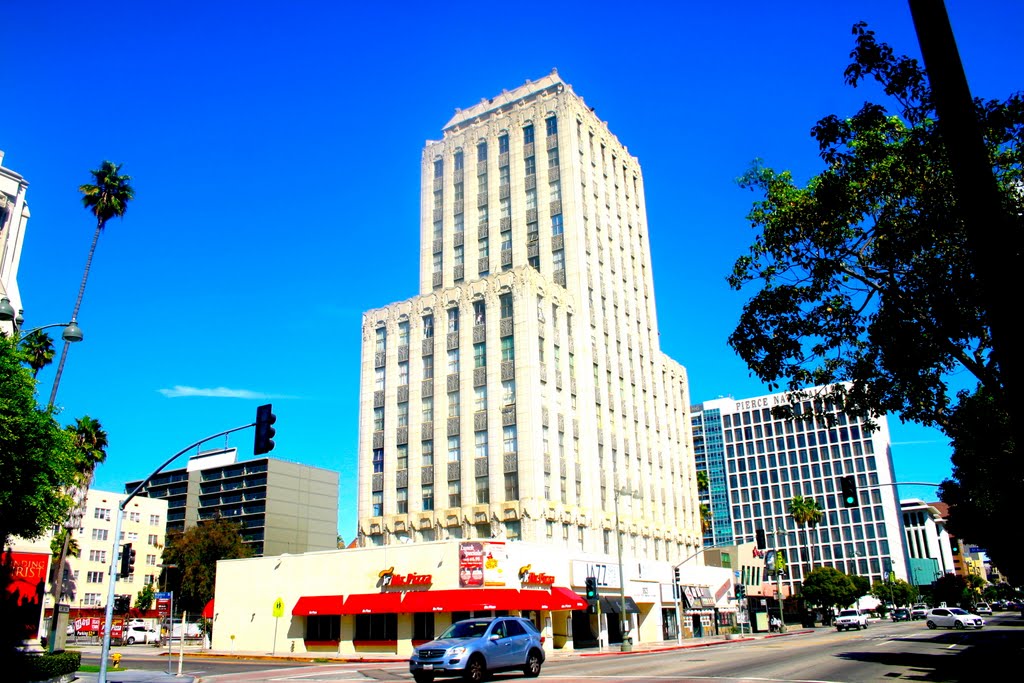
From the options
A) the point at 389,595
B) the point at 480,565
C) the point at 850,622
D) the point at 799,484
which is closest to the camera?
the point at 480,565

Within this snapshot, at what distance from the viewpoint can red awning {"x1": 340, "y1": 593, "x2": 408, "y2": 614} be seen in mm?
44781

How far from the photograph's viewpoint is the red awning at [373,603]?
4478 centimetres

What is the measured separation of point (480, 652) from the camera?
67.7ft

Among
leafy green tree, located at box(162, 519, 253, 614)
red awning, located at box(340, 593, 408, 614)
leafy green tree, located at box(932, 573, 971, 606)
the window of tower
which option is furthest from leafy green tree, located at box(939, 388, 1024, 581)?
leafy green tree, located at box(932, 573, 971, 606)

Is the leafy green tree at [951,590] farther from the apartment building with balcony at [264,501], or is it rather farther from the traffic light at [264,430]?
the traffic light at [264,430]

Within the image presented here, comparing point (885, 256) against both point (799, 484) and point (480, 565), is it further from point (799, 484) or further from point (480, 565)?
point (799, 484)

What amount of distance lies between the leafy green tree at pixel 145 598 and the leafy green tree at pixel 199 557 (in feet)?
54.9

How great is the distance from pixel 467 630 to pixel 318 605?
30.0 m

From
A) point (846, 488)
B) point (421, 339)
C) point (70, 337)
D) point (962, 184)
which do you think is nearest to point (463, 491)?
point (421, 339)

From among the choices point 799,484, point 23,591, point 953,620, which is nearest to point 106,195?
point 23,591

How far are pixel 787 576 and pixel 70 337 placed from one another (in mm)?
155314

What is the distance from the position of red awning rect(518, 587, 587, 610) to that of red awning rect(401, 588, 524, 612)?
0.71m

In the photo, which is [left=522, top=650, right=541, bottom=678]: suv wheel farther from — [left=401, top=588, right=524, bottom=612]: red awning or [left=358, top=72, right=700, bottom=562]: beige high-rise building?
[left=358, top=72, right=700, bottom=562]: beige high-rise building

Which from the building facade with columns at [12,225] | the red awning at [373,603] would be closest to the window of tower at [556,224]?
the red awning at [373,603]
